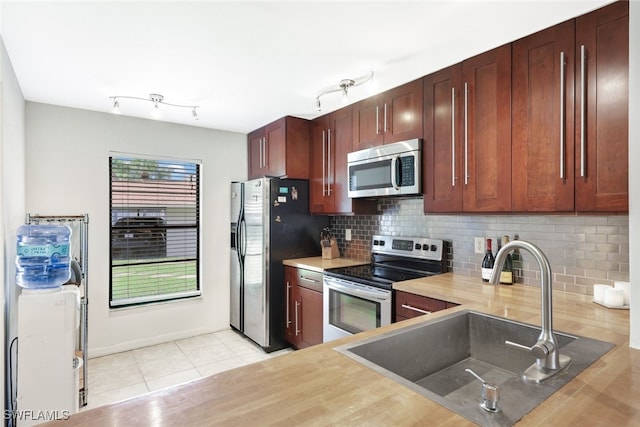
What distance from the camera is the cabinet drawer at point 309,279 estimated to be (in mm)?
2943

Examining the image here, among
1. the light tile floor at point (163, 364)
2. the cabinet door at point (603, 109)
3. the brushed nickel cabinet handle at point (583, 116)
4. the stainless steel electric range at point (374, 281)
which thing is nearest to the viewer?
the cabinet door at point (603, 109)

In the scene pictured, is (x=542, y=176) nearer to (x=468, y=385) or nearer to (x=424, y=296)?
(x=424, y=296)

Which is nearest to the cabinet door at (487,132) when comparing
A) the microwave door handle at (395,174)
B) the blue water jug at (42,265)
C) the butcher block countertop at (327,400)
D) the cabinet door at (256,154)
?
the microwave door handle at (395,174)

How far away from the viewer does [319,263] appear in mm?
3141

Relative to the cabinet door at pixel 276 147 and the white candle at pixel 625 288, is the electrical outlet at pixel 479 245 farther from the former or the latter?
the cabinet door at pixel 276 147

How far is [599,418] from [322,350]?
714mm

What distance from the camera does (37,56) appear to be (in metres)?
2.08

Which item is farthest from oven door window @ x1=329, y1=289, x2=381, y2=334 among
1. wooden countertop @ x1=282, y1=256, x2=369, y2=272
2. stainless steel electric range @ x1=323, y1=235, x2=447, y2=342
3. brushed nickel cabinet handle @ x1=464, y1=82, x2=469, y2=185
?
brushed nickel cabinet handle @ x1=464, y1=82, x2=469, y2=185

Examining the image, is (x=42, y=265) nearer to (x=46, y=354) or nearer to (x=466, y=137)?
(x=46, y=354)

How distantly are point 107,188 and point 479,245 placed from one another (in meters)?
3.33

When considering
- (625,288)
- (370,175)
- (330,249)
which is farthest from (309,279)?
(625,288)

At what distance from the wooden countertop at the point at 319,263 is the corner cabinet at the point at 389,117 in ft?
3.41

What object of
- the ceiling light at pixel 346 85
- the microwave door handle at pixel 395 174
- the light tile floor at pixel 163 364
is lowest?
the light tile floor at pixel 163 364

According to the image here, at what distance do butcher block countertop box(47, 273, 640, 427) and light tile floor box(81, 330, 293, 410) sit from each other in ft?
7.12
